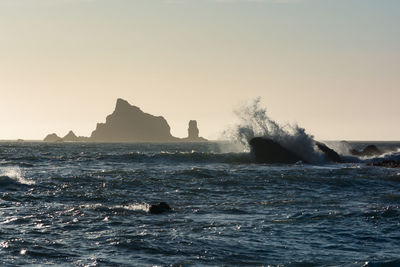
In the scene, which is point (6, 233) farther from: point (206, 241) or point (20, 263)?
point (206, 241)

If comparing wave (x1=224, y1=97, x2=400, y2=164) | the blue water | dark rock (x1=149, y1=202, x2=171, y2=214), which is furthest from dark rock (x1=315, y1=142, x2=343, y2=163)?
dark rock (x1=149, y1=202, x2=171, y2=214)

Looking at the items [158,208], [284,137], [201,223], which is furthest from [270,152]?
[201,223]

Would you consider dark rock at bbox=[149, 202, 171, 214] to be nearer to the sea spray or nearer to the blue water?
the blue water

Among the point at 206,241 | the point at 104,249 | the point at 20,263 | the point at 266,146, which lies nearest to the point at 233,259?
the point at 206,241

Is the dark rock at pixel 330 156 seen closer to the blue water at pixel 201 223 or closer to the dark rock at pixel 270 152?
the dark rock at pixel 270 152

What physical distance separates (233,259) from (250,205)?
10.8m

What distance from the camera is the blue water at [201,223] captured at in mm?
15438

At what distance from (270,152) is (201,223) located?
140ft

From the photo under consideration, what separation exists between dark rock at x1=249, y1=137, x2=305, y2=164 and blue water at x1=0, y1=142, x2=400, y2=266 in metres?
24.6

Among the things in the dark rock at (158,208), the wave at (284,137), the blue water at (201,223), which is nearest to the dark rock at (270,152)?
the wave at (284,137)

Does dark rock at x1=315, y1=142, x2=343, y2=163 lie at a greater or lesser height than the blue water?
greater

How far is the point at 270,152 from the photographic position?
205ft

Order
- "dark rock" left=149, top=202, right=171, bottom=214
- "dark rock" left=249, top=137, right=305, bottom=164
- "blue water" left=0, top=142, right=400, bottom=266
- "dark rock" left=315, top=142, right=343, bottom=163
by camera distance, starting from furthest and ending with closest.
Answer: "dark rock" left=315, top=142, right=343, bottom=163
"dark rock" left=249, top=137, right=305, bottom=164
"dark rock" left=149, top=202, right=171, bottom=214
"blue water" left=0, top=142, right=400, bottom=266

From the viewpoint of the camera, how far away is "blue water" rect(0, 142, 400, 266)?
50.6ft
